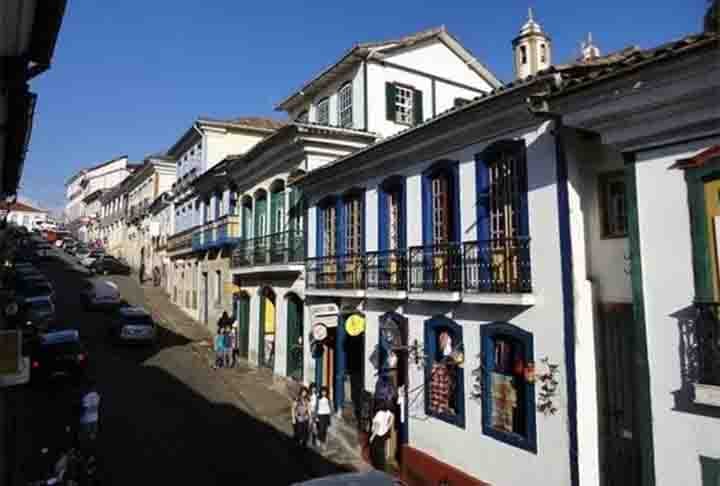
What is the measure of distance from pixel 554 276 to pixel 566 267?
311 mm

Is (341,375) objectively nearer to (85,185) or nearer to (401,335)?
(401,335)

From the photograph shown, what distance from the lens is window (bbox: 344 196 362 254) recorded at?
48.2 feet

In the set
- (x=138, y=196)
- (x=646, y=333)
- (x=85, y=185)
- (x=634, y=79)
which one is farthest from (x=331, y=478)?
(x=85, y=185)

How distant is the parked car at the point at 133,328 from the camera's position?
22141 millimetres

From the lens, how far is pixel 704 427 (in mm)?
6625

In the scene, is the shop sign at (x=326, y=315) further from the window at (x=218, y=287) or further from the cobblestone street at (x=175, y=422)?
the window at (x=218, y=287)

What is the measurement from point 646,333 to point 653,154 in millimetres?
2523

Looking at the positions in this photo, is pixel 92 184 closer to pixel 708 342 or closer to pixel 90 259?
pixel 90 259

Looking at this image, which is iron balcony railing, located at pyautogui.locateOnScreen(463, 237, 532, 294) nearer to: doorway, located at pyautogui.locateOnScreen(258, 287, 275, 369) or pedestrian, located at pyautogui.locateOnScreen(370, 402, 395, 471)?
pedestrian, located at pyautogui.locateOnScreen(370, 402, 395, 471)

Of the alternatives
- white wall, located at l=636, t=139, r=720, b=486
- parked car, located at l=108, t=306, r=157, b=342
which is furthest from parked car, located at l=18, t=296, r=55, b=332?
white wall, located at l=636, t=139, r=720, b=486

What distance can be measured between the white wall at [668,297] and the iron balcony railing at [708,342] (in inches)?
13.1

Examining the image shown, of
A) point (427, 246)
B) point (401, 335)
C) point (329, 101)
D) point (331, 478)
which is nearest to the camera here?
point (331, 478)

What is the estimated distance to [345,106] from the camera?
2005 cm

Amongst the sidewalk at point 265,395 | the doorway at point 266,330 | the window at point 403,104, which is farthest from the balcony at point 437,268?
the doorway at point 266,330
